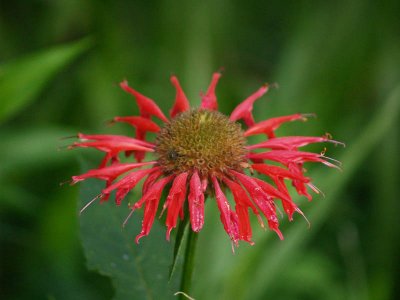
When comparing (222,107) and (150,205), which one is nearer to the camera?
(150,205)

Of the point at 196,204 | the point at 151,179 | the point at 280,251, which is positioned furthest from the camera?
the point at 280,251

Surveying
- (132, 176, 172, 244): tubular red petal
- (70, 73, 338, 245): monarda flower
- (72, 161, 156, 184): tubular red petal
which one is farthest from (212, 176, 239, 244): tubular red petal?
(72, 161, 156, 184): tubular red petal

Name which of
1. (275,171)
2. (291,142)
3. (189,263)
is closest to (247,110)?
(291,142)

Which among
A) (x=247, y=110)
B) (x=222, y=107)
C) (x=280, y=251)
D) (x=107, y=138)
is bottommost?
(x=280, y=251)

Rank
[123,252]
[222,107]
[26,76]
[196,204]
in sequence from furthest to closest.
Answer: [222,107]
[26,76]
[123,252]
[196,204]

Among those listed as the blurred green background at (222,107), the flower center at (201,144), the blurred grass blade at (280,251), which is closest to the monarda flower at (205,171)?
the flower center at (201,144)

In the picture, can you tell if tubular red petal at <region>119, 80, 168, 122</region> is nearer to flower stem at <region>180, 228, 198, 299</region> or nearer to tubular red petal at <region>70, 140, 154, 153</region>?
tubular red petal at <region>70, 140, 154, 153</region>

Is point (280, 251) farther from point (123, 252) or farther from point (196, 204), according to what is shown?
point (196, 204)
